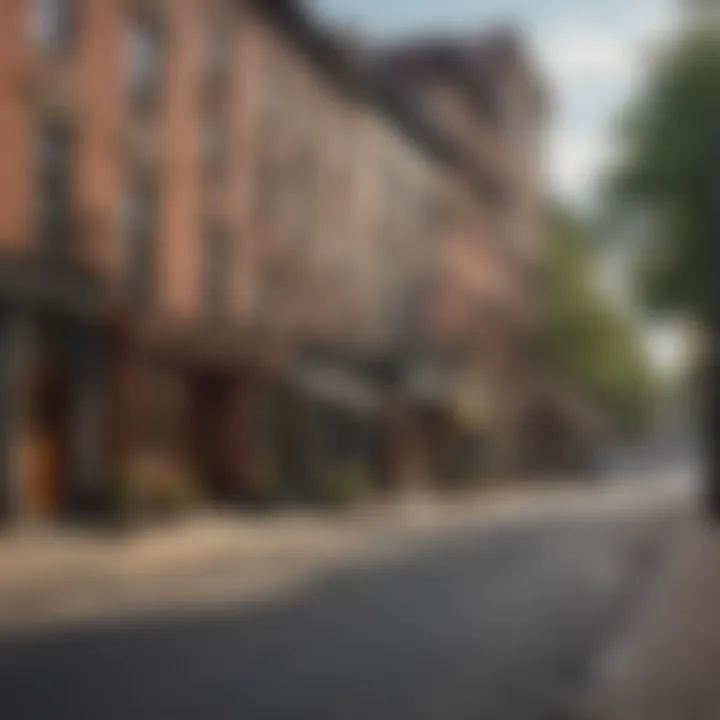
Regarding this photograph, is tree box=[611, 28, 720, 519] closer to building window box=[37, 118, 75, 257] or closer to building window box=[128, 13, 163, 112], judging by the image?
building window box=[128, 13, 163, 112]

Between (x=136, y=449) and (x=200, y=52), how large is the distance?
4496mm

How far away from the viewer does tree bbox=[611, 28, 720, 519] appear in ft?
54.2

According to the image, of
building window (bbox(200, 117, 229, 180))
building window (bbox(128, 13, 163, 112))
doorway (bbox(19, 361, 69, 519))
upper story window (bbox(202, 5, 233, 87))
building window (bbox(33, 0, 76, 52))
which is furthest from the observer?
building window (bbox(200, 117, 229, 180))

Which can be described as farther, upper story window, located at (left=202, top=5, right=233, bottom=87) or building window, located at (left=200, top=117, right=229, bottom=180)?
building window, located at (left=200, top=117, right=229, bottom=180)

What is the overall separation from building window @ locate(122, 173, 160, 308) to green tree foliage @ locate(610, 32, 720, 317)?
5.98m

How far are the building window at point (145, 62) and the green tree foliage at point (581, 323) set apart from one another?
5125mm

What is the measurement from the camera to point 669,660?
23.9 ft

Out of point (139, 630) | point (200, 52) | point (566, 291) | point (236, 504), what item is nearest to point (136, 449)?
point (236, 504)

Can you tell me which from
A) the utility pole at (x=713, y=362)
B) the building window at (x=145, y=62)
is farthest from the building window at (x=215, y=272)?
the utility pole at (x=713, y=362)

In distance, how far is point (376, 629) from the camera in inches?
321

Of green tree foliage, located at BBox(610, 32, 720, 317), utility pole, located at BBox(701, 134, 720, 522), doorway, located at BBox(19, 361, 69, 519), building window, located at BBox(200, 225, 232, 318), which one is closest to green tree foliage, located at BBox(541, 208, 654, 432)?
utility pole, located at BBox(701, 134, 720, 522)

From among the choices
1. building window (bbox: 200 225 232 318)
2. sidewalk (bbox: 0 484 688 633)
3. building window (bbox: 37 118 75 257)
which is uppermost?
building window (bbox: 37 118 75 257)

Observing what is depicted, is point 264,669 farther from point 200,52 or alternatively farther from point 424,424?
point 424,424

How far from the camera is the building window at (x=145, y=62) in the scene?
1318 centimetres
